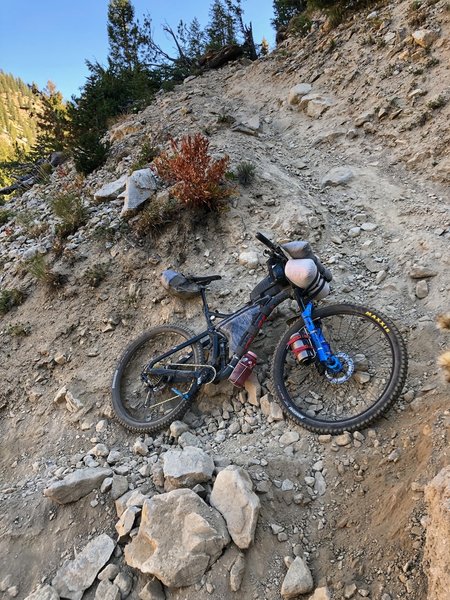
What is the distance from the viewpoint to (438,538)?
2.37 m

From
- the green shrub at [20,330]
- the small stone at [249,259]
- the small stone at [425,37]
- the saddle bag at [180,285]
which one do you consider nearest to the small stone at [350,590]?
the saddle bag at [180,285]

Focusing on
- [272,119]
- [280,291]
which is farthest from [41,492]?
[272,119]

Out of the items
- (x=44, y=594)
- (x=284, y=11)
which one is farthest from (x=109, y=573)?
(x=284, y=11)

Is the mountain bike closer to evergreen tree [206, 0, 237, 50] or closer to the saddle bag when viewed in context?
the saddle bag

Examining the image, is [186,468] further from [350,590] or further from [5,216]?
[5,216]

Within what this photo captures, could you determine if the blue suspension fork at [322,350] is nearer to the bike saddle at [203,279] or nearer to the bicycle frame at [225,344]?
the bicycle frame at [225,344]

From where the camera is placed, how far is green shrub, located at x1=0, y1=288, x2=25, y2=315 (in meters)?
7.16

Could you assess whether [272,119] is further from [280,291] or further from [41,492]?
[41,492]

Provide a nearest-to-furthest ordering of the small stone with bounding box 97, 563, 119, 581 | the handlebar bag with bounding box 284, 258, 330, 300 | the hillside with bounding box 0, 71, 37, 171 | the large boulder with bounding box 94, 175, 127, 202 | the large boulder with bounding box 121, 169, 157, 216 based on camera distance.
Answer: the small stone with bounding box 97, 563, 119, 581
the handlebar bag with bounding box 284, 258, 330, 300
the large boulder with bounding box 121, 169, 157, 216
the large boulder with bounding box 94, 175, 127, 202
the hillside with bounding box 0, 71, 37, 171

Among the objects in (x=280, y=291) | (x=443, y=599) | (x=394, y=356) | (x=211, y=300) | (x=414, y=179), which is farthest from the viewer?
(x=414, y=179)

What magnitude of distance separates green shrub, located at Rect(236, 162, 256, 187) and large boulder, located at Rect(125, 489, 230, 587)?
18.7ft

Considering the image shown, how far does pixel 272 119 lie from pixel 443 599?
1147 cm

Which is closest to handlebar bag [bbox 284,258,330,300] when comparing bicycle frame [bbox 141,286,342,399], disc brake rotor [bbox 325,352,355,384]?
bicycle frame [bbox 141,286,342,399]

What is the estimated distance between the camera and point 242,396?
4621mm
